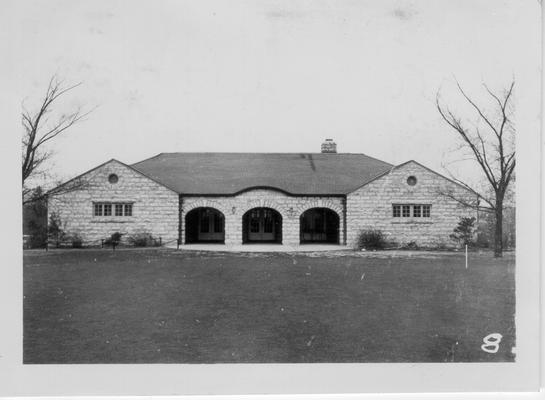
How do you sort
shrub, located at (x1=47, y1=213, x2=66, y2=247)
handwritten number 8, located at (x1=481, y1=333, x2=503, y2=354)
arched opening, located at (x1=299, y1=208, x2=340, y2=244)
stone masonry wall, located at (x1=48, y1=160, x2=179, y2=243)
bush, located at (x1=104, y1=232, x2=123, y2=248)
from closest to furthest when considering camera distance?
handwritten number 8, located at (x1=481, y1=333, x2=503, y2=354) → shrub, located at (x1=47, y1=213, x2=66, y2=247) → stone masonry wall, located at (x1=48, y1=160, x2=179, y2=243) → bush, located at (x1=104, y1=232, x2=123, y2=248) → arched opening, located at (x1=299, y1=208, x2=340, y2=244)

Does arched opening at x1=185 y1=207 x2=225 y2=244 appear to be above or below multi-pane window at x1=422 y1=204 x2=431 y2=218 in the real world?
below

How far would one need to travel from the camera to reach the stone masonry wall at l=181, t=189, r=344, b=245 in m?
11.0

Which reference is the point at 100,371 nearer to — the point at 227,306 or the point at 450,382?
the point at 227,306

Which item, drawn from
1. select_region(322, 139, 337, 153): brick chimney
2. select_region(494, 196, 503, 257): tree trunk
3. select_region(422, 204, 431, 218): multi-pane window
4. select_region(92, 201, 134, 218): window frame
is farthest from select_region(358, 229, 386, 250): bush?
select_region(92, 201, 134, 218): window frame

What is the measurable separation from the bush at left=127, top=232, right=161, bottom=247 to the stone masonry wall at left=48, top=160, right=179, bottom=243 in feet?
0.29

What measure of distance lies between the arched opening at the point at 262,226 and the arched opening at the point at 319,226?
0.62m

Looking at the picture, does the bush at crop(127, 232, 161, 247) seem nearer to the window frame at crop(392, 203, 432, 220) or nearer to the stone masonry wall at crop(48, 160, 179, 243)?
the stone masonry wall at crop(48, 160, 179, 243)

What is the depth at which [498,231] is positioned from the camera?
7469 millimetres

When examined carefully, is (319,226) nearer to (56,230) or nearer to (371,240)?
(371,240)

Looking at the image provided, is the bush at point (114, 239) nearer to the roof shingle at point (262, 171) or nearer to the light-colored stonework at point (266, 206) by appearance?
the light-colored stonework at point (266, 206)

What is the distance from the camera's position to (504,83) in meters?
7.00

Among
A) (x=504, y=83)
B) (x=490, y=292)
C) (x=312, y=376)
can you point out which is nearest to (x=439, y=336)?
(x=490, y=292)

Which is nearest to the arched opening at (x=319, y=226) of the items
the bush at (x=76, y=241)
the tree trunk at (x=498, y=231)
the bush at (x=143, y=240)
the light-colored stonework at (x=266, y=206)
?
the light-colored stonework at (x=266, y=206)

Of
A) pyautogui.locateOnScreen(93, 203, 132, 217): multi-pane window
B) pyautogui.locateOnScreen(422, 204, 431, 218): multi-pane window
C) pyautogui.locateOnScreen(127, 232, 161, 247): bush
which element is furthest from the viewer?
pyautogui.locateOnScreen(127, 232, 161, 247): bush
